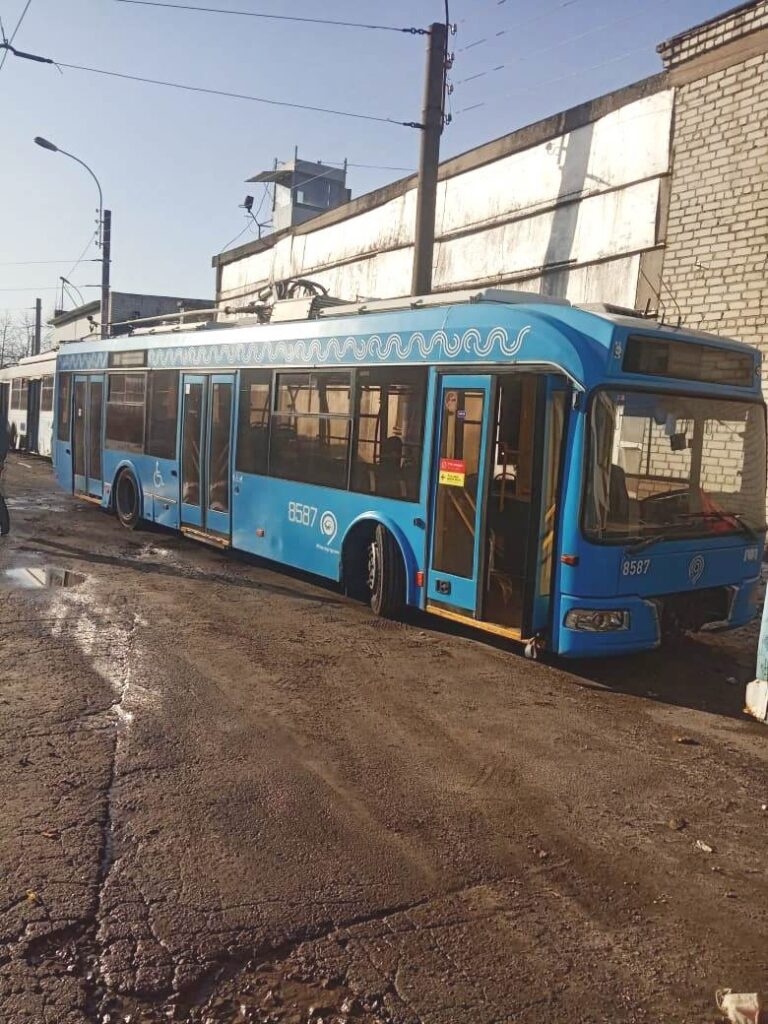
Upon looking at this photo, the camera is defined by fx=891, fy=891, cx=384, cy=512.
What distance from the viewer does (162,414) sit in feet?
42.9

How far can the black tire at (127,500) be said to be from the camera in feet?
45.8

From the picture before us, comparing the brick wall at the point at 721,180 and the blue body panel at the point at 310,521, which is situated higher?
the brick wall at the point at 721,180

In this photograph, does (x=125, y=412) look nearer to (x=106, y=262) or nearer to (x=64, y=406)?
(x=64, y=406)

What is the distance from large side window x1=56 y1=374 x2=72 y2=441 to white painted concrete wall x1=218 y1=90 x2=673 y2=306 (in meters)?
8.36

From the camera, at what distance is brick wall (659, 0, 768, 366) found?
41.5 ft

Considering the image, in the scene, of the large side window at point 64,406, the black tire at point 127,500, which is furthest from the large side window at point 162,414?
the large side window at point 64,406

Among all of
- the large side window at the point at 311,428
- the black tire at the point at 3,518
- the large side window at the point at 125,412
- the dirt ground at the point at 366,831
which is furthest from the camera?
the large side window at the point at 125,412

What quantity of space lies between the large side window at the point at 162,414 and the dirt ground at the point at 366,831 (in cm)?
535

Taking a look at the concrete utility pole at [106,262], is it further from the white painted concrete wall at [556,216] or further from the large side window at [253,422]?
the large side window at [253,422]

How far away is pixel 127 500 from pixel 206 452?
10.5ft

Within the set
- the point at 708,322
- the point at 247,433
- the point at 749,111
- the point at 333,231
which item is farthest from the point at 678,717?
the point at 333,231

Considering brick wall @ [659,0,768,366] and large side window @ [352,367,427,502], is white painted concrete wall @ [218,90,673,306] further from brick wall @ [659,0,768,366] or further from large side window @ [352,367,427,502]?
large side window @ [352,367,427,502]

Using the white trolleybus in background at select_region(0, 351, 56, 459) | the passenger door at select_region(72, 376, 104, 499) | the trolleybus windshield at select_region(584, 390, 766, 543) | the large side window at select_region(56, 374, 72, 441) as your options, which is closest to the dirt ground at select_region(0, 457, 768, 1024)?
the trolleybus windshield at select_region(584, 390, 766, 543)

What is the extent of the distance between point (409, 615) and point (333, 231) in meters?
19.2
